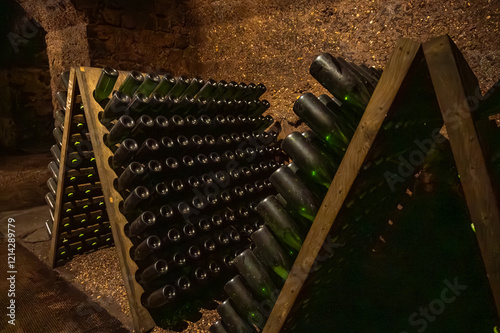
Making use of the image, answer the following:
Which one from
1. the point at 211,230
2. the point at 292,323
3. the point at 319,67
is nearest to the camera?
the point at 319,67

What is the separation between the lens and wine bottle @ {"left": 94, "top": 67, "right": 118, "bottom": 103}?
184 centimetres

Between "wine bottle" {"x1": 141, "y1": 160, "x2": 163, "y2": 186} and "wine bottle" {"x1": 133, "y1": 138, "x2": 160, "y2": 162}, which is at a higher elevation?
"wine bottle" {"x1": 133, "y1": 138, "x2": 160, "y2": 162}

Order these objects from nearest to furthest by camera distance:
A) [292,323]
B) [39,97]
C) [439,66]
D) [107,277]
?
[439,66] → [292,323] → [107,277] → [39,97]

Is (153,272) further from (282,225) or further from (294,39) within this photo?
(294,39)

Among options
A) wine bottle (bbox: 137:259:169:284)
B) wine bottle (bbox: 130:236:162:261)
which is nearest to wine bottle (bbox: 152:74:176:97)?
wine bottle (bbox: 130:236:162:261)

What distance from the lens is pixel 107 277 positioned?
2.26m

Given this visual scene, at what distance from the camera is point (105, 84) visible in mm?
1870

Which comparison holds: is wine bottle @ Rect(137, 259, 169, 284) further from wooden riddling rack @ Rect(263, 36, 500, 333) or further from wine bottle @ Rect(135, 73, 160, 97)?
wine bottle @ Rect(135, 73, 160, 97)

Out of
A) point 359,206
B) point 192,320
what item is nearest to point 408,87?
point 359,206

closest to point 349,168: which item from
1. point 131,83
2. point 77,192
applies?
point 131,83

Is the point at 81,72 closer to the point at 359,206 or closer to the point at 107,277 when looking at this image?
the point at 107,277

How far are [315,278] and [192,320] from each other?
42.8 inches

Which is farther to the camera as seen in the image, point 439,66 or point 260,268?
point 260,268

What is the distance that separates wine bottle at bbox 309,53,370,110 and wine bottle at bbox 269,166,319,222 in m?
0.33
